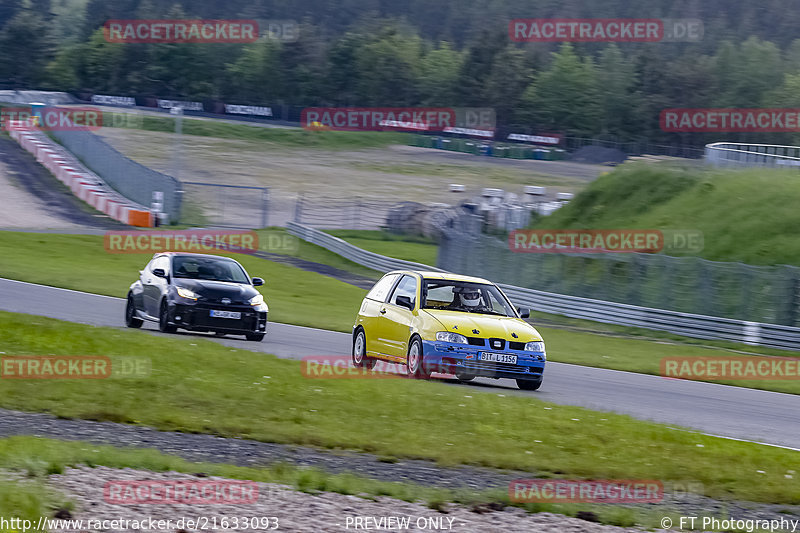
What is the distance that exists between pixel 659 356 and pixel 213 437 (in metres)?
15.9

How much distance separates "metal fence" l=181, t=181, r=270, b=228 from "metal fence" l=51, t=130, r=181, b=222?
4.87 feet

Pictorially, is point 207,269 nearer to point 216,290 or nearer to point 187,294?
point 216,290

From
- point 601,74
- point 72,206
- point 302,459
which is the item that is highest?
point 601,74

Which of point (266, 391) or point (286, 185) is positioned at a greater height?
point (286, 185)

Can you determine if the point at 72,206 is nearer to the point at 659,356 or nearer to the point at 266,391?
the point at 659,356

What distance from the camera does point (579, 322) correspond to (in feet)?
99.3

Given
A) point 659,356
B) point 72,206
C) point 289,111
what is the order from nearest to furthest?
1. point 659,356
2. point 72,206
3. point 289,111

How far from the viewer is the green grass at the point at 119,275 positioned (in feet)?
90.6

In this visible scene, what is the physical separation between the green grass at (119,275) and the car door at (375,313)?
7166mm

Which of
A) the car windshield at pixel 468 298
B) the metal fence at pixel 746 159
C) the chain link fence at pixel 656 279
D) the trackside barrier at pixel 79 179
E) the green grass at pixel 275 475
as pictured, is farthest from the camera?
the metal fence at pixel 746 159

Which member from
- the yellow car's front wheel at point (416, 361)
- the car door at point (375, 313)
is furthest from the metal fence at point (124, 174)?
the yellow car's front wheel at point (416, 361)

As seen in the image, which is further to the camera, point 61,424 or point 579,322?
point 579,322

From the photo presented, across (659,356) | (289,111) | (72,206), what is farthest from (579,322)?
(289,111)

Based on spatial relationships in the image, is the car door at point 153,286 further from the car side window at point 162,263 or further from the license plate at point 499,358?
the license plate at point 499,358
